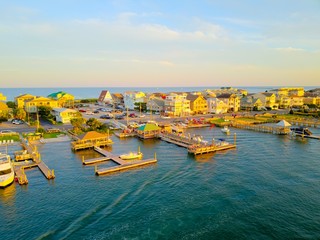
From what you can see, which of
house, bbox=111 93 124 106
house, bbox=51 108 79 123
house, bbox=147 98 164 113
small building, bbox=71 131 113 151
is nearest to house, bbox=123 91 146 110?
house, bbox=111 93 124 106

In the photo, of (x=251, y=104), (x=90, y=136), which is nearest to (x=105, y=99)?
(x=251, y=104)

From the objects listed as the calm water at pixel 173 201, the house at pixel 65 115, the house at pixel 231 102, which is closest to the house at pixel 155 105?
the house at pixel 231 102

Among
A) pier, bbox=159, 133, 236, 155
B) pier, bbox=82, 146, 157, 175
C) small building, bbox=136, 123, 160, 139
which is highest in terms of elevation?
small building, bbox=136, 123, 160, 139

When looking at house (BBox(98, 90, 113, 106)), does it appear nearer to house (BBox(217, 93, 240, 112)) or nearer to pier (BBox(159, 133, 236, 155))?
house (BBox(217, 93, 240, 112))

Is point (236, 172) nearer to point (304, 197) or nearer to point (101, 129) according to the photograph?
point (304, 197)

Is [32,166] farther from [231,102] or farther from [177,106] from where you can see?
[231,102]
